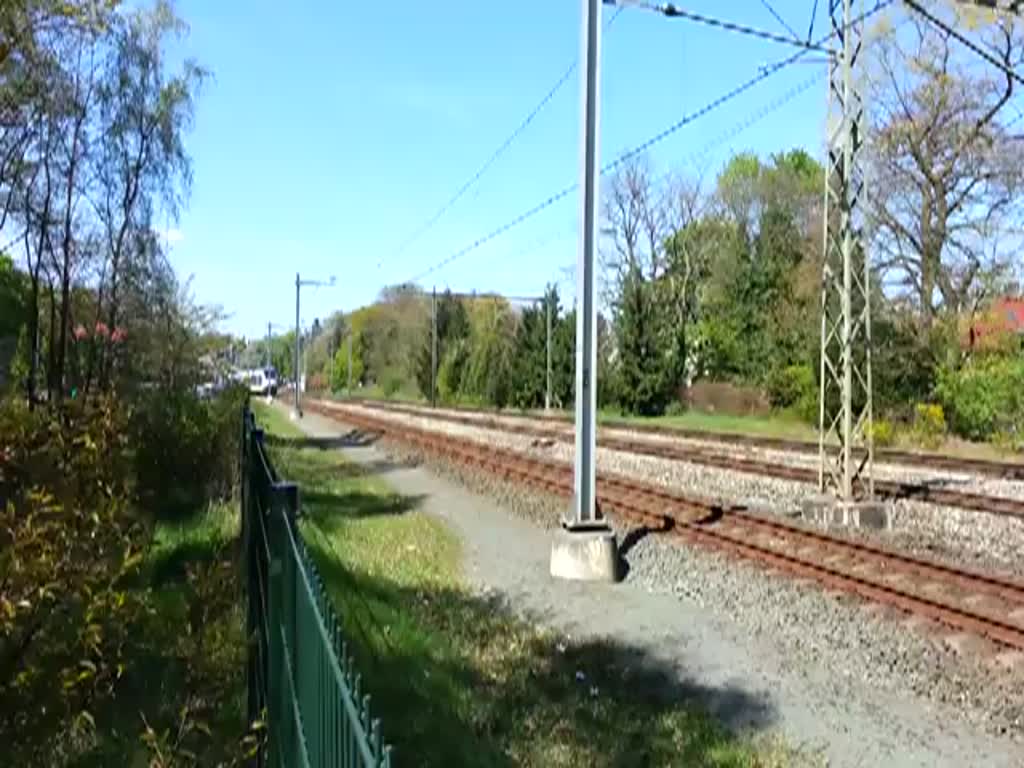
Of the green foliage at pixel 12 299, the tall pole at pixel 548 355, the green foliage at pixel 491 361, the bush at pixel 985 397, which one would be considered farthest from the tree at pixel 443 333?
the green foliage at pixel 12 299

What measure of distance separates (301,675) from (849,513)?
12523mm

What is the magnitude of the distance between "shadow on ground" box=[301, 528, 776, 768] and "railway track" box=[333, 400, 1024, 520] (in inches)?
382

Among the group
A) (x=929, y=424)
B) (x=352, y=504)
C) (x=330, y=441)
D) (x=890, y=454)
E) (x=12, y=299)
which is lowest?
(x=330, y=441)

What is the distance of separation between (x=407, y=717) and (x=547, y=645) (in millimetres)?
A: 2313

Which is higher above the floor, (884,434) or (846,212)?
(846,212)

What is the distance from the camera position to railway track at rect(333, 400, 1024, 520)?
51.7ft

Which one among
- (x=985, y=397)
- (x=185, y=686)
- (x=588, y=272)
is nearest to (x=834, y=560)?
(x=588, y=272)

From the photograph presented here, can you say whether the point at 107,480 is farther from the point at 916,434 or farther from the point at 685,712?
the point at 916,434

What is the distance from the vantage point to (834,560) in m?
11.1

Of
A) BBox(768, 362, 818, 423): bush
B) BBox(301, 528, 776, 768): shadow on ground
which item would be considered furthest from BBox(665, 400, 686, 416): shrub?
BBox(301, 528, 776, 768): shadow on ground

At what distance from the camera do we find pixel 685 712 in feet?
22.4

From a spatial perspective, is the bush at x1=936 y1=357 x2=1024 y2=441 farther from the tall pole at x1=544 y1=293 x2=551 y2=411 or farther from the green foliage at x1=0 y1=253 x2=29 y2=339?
the green foliage at x1=0 y1=253 x2=29 y2=339

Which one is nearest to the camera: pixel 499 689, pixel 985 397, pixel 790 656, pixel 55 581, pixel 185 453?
pixel 55 581

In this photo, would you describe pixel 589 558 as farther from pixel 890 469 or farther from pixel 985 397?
pixel 985 397
